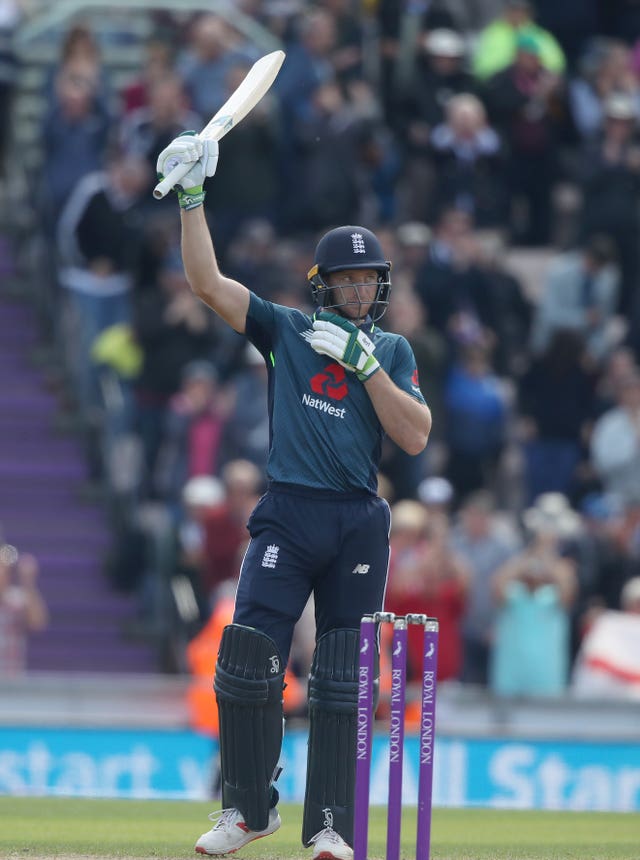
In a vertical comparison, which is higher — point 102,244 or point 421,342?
point 102,244

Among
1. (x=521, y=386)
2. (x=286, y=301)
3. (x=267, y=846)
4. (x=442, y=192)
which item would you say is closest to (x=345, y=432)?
(x=267, y=846)

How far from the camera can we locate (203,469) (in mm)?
15859

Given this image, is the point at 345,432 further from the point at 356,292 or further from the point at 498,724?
the point at 498,724

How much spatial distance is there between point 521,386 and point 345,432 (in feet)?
30.6

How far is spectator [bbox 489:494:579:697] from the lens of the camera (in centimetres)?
1444

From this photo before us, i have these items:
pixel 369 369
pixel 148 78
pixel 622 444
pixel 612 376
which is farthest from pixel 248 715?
pixel 148 78

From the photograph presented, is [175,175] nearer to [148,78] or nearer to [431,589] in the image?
[431,589]

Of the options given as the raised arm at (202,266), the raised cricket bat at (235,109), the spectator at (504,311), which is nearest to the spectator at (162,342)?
the spectator at (504,311)

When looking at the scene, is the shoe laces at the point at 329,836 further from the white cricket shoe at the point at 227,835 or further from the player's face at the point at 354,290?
the player's face at the point at 354,290

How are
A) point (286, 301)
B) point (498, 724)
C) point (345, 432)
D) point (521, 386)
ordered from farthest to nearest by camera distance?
point (521, 386), point (286, 301), point (498, 724), point (345, 432)

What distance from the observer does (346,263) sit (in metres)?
7.76

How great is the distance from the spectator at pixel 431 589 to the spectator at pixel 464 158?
4420mm

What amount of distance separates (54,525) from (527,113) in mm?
5719

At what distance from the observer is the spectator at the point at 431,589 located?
1420cm
